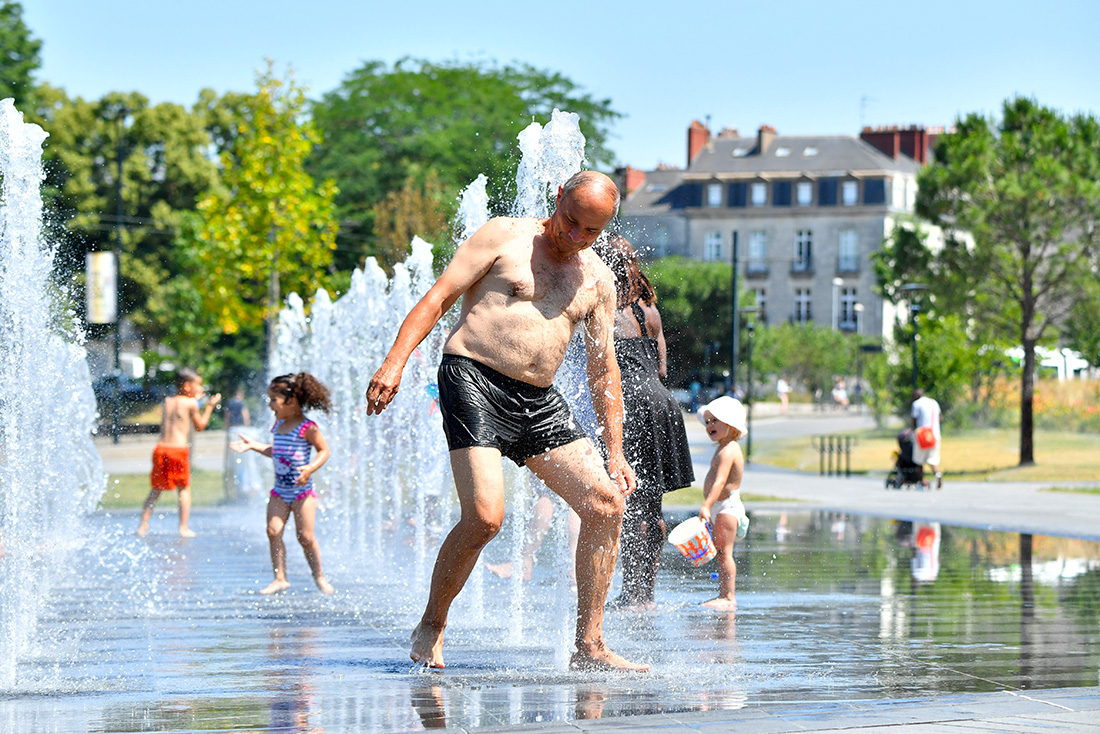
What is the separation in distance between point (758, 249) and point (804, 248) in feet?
8.99

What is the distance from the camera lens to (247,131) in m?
26.3

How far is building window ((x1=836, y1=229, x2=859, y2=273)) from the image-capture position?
86.1 meters

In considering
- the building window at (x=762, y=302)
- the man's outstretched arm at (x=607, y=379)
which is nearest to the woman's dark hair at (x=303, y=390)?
the man's outstretched arm at (x=607, y=379)

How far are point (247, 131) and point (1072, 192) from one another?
15345 millimetres

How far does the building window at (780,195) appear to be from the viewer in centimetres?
8712

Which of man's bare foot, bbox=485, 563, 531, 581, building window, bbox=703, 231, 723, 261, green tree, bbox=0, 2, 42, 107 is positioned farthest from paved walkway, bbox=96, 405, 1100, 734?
building window, bbox=703, 231, 723, 261

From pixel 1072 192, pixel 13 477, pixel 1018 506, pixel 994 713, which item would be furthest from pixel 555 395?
pixel 1072 192

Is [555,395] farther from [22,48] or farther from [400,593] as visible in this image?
[22,48]

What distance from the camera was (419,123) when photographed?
45.9 metres

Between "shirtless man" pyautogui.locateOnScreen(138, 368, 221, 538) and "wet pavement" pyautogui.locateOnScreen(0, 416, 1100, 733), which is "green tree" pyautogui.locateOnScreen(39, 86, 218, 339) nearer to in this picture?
"shirtless man" pyautogui.locateOnScreen(138, 368, 221, 538)

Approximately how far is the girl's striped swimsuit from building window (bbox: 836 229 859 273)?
7932cm

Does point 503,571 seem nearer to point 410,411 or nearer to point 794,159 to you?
point 410,411

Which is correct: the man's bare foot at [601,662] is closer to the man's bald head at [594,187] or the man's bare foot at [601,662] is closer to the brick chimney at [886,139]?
the man's bald head at [594,187]

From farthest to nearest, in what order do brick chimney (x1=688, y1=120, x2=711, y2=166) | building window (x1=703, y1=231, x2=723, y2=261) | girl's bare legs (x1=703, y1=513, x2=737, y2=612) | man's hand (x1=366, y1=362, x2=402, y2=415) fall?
brick chimney (x1=688, y1=120, x2=711, y2=166) → building window (x1=703, y1=231, x2=723, y2=261) → girl's bare legs (x1=703, y1=513, x2=737, y2=612) → man's hand (x1=366, y1=362, x2=402, y2=415)
